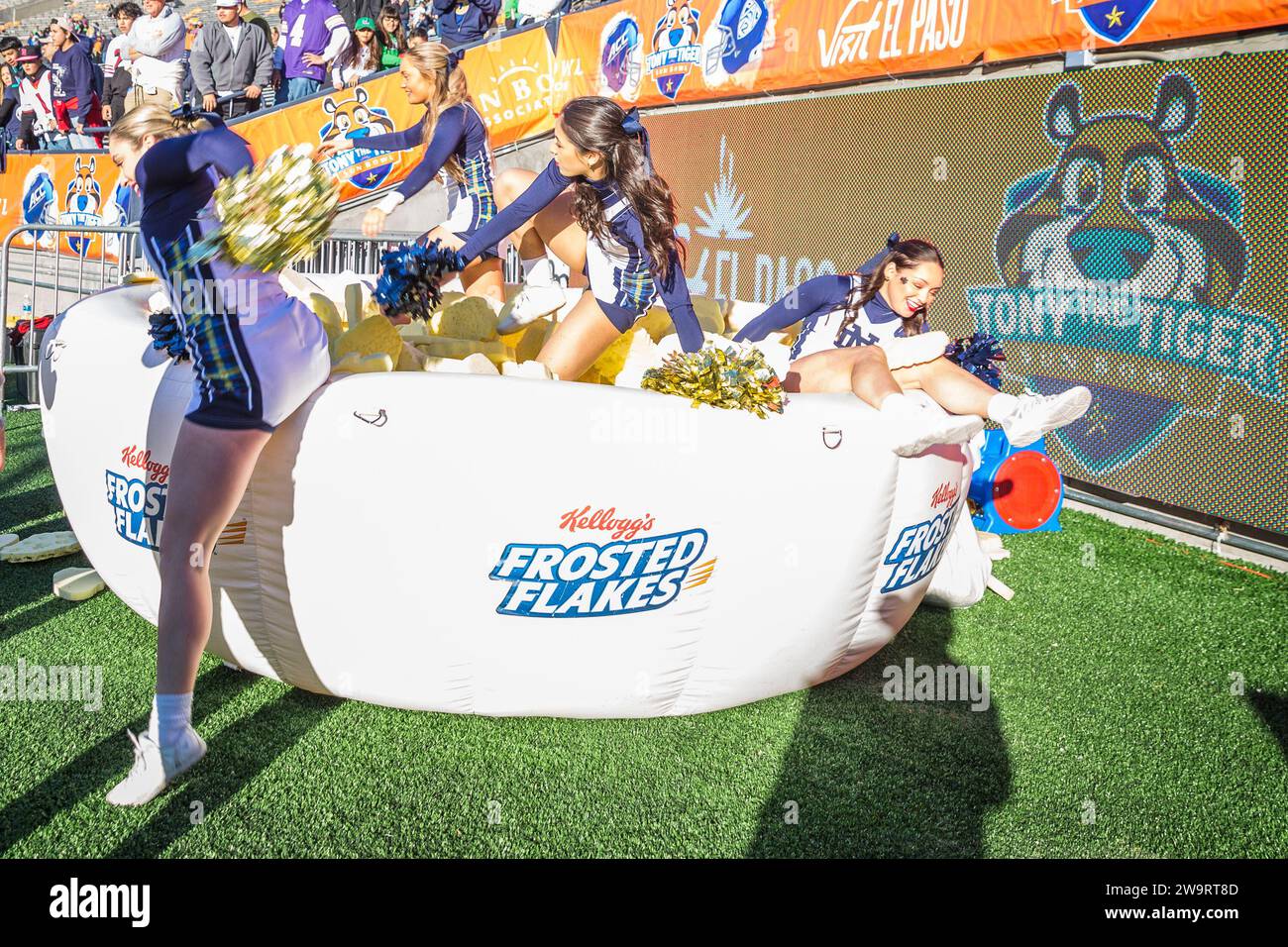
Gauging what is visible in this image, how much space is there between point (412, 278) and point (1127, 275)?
4.09 m

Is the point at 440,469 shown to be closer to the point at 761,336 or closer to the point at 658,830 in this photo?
the point at 658,830

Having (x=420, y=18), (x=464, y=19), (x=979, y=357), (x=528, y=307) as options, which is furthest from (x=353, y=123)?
(x=979, y=357)

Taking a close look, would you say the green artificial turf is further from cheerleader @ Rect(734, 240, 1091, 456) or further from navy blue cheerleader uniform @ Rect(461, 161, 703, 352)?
navy blue cheerleader uniform @ Rect(461, 161, 703, 352)

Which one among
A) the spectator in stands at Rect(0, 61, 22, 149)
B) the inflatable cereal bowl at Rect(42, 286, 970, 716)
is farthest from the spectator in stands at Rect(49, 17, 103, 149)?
the inflatable cereal bowl at Rect(42, 286, 970, 716)

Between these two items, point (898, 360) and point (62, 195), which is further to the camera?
point (62, 195)

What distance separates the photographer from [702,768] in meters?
3.03

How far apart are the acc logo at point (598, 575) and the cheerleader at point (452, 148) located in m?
2.08

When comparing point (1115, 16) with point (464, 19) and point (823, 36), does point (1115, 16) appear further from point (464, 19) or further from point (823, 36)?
point (464, 19)

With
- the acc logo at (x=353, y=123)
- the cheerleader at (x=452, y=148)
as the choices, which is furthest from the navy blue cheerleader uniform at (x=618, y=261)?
the acc logo at (x=353, y=123)

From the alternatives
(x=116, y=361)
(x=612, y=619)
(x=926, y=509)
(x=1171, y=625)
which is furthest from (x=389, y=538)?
(x=1171, y=625)

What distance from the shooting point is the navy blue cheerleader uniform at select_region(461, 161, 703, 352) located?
381cm

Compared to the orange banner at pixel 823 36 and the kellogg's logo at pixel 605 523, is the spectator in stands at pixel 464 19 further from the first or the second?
the kellogg's logo at pixel 605 523

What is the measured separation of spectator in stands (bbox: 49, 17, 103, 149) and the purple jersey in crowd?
3267mm

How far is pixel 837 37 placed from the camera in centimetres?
743
